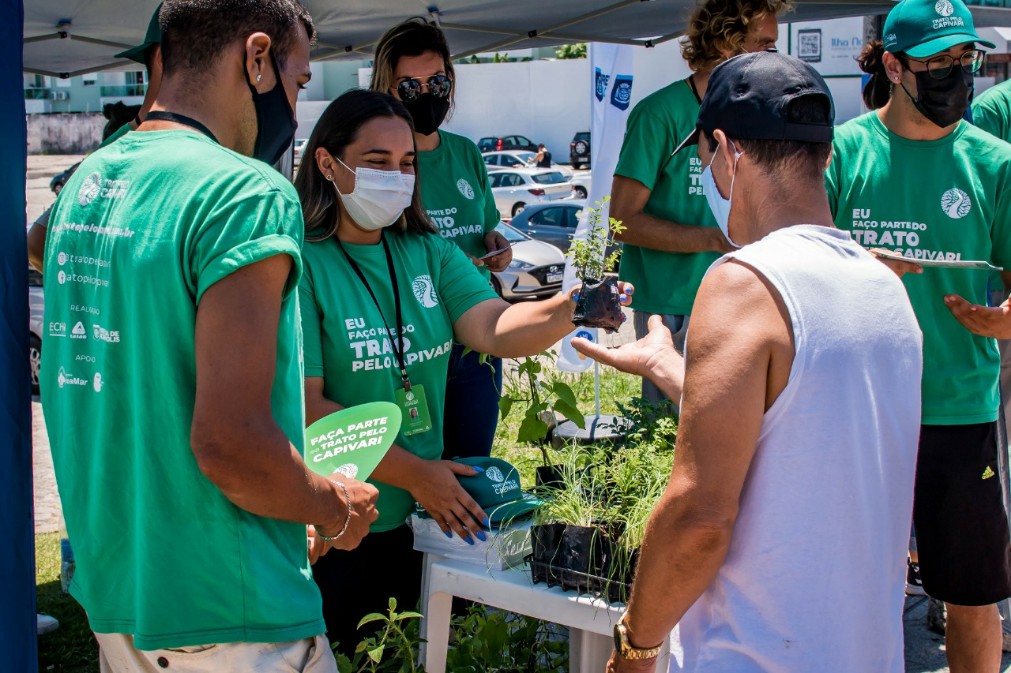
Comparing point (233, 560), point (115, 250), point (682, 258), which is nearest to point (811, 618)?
point (233, 560)

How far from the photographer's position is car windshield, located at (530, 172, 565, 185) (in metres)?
26.6

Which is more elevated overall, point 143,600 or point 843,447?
point 843,447

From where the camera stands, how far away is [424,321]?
9.53 feet

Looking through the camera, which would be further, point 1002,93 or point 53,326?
point 1002,93

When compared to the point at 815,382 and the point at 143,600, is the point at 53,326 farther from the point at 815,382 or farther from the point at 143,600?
the point at 815,382

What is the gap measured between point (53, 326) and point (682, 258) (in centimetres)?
266

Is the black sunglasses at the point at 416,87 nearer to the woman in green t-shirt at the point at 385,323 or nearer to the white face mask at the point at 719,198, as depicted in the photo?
the woman in green t-shirt at the point at 385,323

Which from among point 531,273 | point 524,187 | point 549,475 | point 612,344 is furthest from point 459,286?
point 524,187

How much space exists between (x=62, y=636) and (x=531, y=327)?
2774 millimetres

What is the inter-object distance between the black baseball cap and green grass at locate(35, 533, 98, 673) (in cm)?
297

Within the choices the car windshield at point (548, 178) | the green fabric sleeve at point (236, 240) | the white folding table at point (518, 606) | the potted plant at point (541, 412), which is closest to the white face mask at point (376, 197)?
the potted plant at point (541, 412)

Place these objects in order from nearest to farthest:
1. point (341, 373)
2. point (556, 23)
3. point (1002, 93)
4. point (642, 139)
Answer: point (341, 373) < point (642, 139) < point (1002, 93) < point (556, 23)

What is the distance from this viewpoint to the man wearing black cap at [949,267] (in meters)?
3.06

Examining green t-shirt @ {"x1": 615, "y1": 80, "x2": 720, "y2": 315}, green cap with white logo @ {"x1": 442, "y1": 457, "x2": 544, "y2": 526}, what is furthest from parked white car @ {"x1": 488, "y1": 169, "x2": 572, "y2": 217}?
green cap with white logo @ {"x1": 442, "y1": 457, "x2": 544, "y2": 526}
